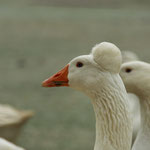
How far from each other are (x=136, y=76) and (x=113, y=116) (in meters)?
0.50

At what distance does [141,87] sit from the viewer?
6.54ft

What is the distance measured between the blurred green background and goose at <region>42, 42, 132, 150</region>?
206cm

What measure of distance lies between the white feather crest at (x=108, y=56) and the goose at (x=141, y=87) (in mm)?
498

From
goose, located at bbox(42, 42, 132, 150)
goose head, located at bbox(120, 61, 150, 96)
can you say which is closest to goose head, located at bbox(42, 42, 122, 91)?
goose, located at bbox(42, 42, 132, 150)

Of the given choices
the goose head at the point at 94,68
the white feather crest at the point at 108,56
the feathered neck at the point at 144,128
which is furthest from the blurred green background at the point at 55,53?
the white feather crest at the point at 108,56

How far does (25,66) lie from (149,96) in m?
4.78

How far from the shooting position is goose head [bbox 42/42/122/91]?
Answer: 4.92 feet

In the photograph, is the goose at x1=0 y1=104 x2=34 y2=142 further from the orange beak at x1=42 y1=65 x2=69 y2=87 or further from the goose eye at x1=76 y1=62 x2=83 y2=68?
the goose eye at x1=76 y1=62 x2=83 y2=68

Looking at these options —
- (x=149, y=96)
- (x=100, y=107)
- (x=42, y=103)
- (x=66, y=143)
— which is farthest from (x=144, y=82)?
(x=42, y=103)

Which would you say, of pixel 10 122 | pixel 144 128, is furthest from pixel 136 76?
pixel 10 122

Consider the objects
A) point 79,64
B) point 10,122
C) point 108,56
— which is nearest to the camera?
point 108,56

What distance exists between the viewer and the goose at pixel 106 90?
4.99 ft

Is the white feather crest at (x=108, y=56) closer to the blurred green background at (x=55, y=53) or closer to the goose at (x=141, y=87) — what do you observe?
the goose at (x=141, y=87)

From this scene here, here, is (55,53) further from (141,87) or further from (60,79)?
(60,79)
